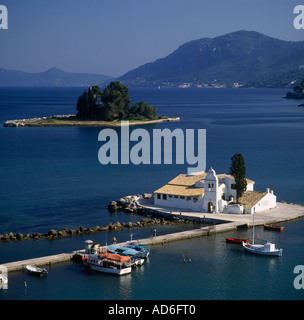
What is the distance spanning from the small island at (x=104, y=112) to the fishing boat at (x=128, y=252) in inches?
4131

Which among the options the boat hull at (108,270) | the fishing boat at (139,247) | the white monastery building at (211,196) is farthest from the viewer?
the white monastery building at (211,196)

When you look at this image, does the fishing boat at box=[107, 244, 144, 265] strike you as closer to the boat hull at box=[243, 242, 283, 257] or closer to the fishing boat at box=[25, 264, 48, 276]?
the fishing boat at box=[25, 264, 48, 276]

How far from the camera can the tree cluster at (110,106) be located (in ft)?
492

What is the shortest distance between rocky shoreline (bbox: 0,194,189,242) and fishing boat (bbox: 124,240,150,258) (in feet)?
20.3

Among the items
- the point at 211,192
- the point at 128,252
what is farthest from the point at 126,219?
the point at 128,252

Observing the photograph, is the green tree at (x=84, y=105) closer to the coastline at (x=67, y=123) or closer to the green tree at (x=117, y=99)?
the coastline at (x=67, y=123)

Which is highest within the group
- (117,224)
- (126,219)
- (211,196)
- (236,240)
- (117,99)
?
(117,99)

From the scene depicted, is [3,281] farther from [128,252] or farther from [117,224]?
[117,224]

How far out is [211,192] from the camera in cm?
5462

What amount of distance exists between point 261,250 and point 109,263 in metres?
11.9

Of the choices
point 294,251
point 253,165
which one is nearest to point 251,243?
point 294,251

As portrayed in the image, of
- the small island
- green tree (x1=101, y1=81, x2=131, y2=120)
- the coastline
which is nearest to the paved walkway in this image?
the coastline

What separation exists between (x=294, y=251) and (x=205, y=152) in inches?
2228

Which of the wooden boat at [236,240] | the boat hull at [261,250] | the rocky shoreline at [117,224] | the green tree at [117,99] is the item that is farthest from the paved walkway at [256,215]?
the green tree at [117,99]
